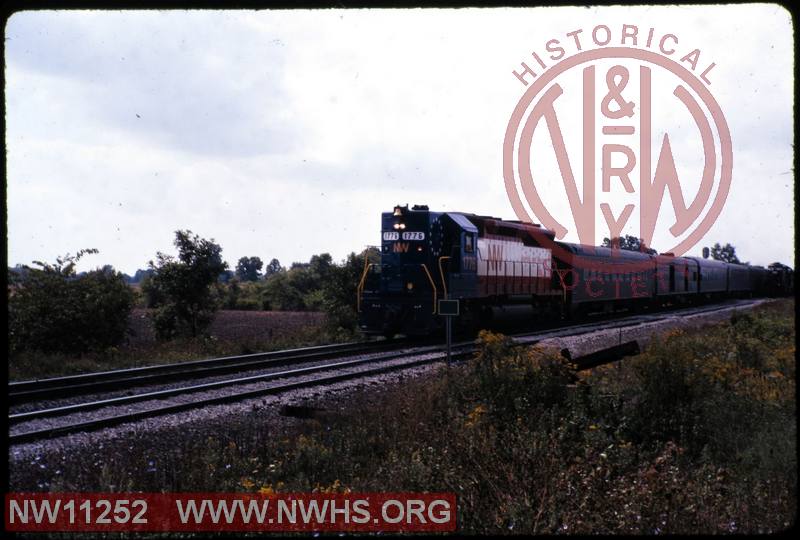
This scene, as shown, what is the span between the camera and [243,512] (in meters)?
4.67

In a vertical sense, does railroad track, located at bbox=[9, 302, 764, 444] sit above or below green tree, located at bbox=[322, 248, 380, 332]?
below

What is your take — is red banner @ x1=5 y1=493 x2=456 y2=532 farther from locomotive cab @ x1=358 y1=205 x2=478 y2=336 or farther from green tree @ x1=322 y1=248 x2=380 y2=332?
green tree @ x1=322 y1=248 x2=380 y2=332

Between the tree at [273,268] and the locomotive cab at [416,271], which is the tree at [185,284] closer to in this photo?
the locomotive cab at [416,271]

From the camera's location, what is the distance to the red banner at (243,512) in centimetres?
438

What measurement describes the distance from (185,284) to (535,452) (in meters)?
19.1

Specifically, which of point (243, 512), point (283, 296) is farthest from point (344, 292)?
point (283, 296)

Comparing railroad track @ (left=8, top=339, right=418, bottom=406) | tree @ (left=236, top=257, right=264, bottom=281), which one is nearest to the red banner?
railroad track @ (left=8, top=339, right=418, bottom=406)

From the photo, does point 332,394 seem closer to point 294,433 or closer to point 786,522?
point 294,433

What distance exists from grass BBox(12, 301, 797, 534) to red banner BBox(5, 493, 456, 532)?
1.06 ft

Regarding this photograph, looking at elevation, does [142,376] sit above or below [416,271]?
below

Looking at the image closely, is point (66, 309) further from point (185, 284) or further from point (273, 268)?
point (273, 268)

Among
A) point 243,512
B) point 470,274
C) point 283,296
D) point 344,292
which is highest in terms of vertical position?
point 470,274

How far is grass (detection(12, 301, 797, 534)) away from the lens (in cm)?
537

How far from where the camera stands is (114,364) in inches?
607
